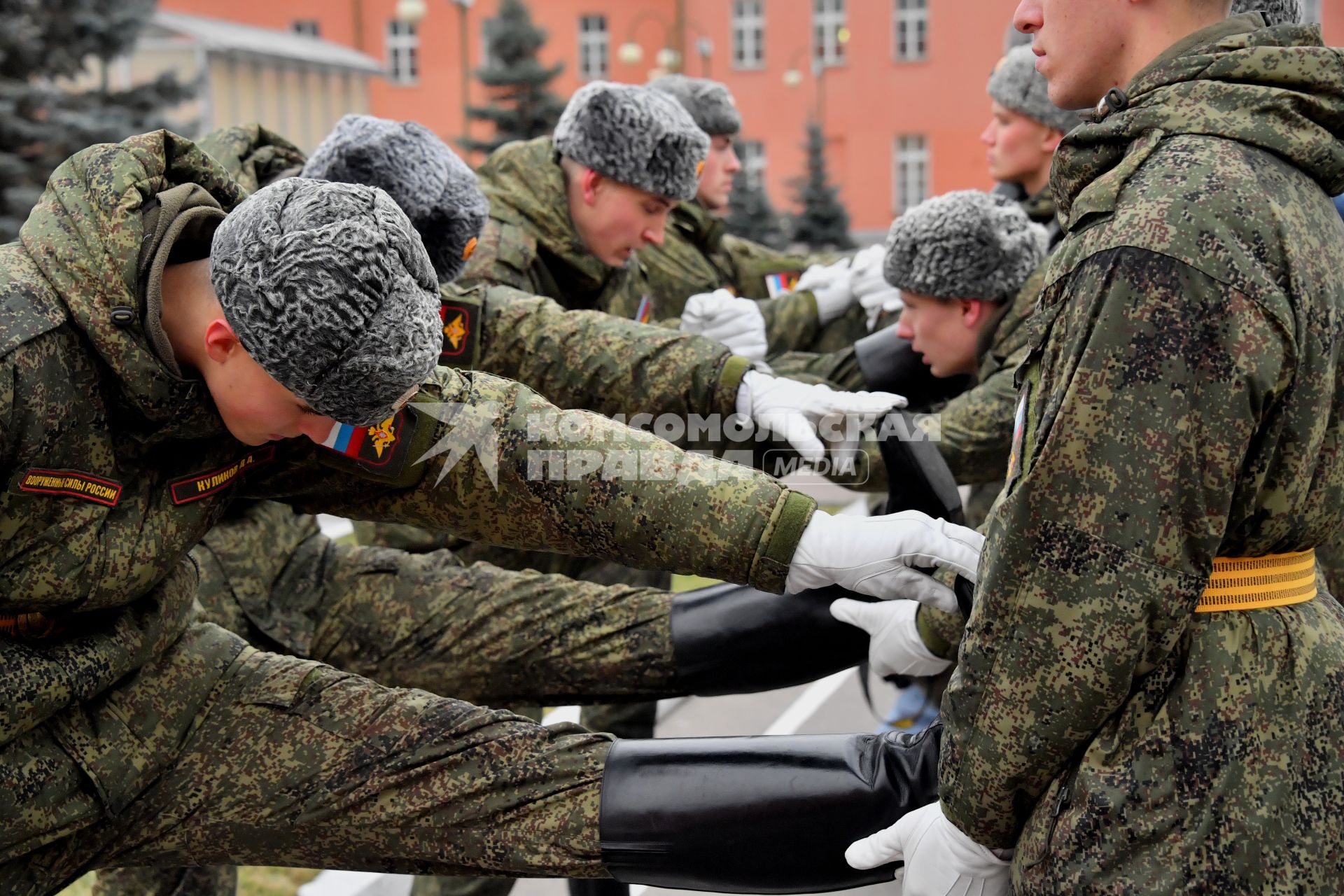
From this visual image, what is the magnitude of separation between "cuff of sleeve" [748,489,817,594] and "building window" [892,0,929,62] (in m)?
26.0

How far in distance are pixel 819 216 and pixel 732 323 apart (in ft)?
54.0

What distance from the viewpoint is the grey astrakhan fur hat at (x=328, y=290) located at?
6.23ft

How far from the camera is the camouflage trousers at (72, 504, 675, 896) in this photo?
9.04 feet

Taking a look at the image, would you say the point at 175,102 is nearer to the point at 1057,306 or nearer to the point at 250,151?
the point at 250,151

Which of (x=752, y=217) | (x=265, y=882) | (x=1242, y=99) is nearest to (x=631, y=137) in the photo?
(x=1242, y=99)

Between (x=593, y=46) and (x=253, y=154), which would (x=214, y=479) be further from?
(x=593, y=46)

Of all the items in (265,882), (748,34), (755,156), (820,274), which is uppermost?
(748,34)

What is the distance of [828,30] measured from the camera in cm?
2784

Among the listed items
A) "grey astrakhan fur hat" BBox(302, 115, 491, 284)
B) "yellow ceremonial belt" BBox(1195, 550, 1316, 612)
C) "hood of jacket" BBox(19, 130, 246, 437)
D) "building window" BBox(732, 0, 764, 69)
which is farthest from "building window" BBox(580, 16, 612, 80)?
"yellow ceremonial belt" BBox(1195, 550, 1316, 612)

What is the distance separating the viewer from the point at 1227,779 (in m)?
1.59

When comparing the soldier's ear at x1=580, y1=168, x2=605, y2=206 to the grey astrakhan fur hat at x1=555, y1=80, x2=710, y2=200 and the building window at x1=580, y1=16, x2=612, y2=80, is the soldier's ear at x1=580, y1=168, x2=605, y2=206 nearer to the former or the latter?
the grey astrakhan fur hat at x1=555, y1=80, x2=710, y2=200

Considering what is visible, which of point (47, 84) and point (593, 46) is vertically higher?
point (593, 46)

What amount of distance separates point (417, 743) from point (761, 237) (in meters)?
17.1

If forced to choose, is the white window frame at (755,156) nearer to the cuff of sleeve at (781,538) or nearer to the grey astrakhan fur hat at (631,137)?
the grey astrakhan fur hat at (631,137)
